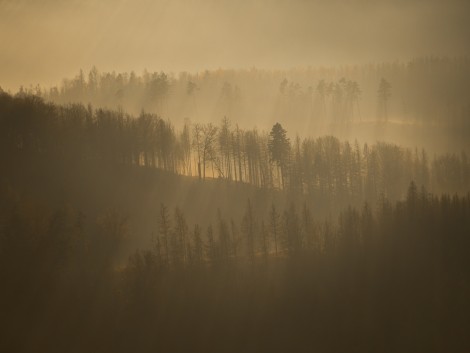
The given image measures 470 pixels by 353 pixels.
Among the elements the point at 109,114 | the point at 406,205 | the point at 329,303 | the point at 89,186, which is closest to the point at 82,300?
the point at 89,186

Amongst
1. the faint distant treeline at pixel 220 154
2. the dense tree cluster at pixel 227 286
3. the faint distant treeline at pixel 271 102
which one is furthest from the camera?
the faint distant treeline at pixel 271 102

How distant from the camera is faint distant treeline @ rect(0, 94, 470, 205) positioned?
325 ft

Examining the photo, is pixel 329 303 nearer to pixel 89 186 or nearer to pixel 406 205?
pixel 406 205

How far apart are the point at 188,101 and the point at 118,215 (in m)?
103

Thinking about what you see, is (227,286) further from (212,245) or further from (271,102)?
(271,102)

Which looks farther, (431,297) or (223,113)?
(223,113)

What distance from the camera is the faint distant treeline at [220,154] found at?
9912 centimetres

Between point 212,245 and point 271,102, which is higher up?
point 271,102

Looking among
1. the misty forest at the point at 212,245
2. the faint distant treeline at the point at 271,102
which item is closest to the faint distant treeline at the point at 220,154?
the misty forest at the point at 212,245

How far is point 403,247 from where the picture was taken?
90875 millimetres

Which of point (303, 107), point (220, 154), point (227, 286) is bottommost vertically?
point (227, 286)

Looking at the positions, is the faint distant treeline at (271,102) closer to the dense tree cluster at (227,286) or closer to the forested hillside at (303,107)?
the forested hillside at (303,107)

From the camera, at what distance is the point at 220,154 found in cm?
12262

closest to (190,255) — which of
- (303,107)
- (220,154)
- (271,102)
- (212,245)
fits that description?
(212,245)
